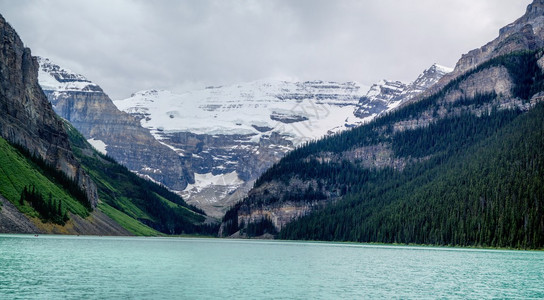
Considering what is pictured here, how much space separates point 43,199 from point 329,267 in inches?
4651

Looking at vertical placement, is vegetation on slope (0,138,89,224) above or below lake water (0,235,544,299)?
above

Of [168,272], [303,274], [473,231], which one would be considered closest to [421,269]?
[303,274]

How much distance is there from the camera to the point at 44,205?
185250 mm

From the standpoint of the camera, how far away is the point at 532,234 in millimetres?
170750

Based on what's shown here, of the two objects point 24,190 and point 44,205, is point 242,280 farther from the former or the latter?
point 44,205

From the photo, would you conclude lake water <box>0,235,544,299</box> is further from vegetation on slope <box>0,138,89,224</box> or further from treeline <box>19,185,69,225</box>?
treeline <box>19,185,69,225</box>

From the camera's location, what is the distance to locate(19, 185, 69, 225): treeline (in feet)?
582

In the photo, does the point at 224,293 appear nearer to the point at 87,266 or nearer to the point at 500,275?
the point at 87,266

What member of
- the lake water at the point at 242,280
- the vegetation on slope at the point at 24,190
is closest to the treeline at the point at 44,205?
the vegetation on slope at the point at 24,190

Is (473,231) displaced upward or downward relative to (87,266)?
upward

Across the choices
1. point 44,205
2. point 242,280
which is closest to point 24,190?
point 44,205

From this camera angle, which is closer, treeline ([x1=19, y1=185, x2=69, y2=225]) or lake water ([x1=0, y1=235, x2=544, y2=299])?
lake water ([x1=0, y1=235, x2=544, y2=299])

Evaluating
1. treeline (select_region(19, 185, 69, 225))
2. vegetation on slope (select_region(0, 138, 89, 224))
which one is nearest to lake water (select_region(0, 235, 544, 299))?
vegetation on slope (select_region(0, 138, 89, 224))

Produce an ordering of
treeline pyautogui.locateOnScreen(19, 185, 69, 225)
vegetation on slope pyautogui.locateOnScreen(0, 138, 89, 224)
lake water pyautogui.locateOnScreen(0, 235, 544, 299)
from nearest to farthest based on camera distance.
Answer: lake water pyautogui.locateOnScreen(0, 235, 544, 299), vegetation on slope pyautogui.locateOnScreen(0, 138, 89, 224), treeline pyautogui.locateOnScreen(19, 185, 69, 225)
